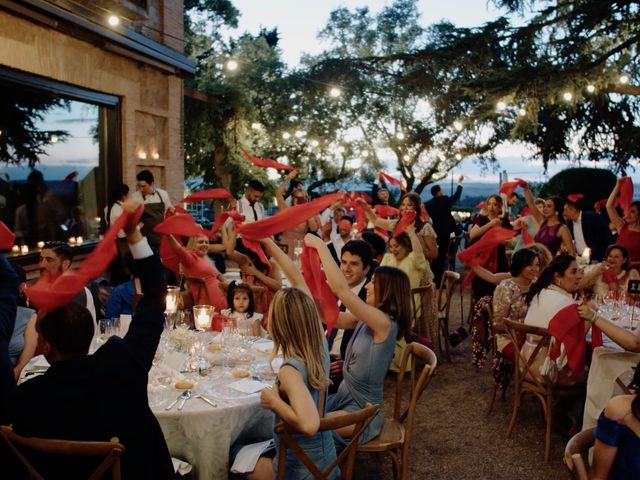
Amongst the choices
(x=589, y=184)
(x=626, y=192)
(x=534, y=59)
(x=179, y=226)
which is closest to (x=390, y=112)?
(x=589, y=184)

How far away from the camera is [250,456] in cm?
304

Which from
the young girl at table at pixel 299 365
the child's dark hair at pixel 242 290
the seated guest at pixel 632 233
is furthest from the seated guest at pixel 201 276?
the seated guest at pixel 632 233

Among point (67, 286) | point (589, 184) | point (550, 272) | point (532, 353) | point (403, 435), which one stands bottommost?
point (403, 435)

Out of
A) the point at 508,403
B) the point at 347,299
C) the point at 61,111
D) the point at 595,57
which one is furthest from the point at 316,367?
the point at 595,57

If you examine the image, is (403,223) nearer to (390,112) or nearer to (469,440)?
(469,440)

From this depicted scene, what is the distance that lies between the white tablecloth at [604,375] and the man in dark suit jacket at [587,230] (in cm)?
438

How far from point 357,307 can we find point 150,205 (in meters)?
5.03

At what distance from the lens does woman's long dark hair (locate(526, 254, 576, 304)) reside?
4.28 metres

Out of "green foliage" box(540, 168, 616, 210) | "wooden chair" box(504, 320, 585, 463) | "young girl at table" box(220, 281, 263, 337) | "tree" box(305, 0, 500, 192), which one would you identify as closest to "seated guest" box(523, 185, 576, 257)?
"wooden chair" box(504, 320, 585, 463)

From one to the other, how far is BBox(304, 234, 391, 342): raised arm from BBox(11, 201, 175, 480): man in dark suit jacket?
1216mm

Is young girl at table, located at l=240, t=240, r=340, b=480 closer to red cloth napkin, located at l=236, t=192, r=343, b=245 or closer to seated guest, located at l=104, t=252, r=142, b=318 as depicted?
red cloth napkin, located at l=236, t=192, r=343, b=245

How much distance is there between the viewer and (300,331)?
2.65 metres

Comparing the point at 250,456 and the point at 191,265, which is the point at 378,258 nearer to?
the point at 191,265

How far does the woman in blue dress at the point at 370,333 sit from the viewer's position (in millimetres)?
3213
